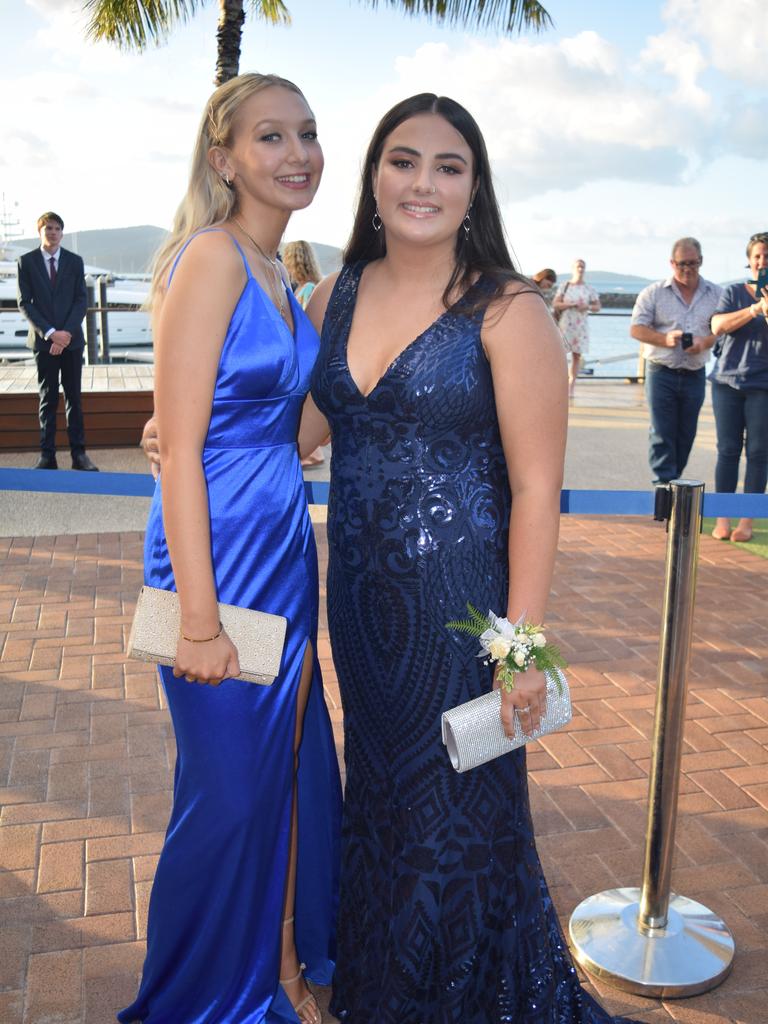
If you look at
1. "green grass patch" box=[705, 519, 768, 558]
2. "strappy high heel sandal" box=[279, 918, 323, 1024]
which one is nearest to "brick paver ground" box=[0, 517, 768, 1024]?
"strappy high heel sandal" box=[279, 918, 323, 1024]

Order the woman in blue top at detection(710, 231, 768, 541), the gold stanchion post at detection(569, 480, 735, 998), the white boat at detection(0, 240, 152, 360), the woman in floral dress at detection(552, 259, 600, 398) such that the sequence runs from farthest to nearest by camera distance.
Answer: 1. the white boat at detection(0, 240, 152, 360)
2. the woman in floral dress at detection(552, 259, 600, 398)
3. the woman in blue top at detection(710, 231, 768, 541)
4. the gold stanchion post at detection(569, 480, 735, 998)

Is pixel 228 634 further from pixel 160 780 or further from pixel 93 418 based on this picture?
pixel 93 418

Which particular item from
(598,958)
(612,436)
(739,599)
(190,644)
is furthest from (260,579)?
(612,436)

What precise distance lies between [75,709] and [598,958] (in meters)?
2.59

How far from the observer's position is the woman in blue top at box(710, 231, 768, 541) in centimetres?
725

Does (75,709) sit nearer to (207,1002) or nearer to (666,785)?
(207,1002)

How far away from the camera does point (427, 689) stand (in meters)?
2.39

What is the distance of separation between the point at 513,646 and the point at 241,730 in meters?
0.71

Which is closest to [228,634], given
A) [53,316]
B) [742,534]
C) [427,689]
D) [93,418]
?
[427,689]

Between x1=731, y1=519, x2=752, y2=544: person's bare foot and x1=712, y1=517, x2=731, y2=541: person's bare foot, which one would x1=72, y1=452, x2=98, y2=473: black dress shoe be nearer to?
x1=712, y1=517, x2=731, y2=541: person's bare foot

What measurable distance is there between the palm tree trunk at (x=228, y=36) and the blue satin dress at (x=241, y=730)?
30.0 ft

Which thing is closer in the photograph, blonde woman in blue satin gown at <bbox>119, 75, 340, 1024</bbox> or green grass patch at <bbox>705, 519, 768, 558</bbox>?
blonde woman in blue satin gown at <bbox>119, 75, 340, 1024</bbox>

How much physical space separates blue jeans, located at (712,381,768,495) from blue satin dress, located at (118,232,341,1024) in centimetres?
563

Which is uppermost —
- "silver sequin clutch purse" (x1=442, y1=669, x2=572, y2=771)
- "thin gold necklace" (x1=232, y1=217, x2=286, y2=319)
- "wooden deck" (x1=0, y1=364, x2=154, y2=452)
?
"thin gold necklace" (x1=232, y1=217, x2=286, y2=319)
